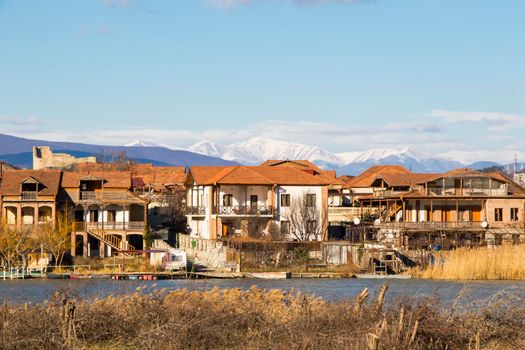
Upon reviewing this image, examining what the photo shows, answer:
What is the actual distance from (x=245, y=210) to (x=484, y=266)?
73.7 feet

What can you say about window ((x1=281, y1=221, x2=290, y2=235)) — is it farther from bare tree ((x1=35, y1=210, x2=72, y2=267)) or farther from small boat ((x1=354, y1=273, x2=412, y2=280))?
bare tree ((x1=35, y1=210, x2=72, y2=267))

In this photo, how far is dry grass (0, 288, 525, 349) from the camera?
70.8ft

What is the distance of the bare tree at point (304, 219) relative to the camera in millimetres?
69438

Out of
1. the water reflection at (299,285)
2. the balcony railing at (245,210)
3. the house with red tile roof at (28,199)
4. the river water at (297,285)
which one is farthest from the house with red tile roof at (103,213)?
the water reflection at (299,285)

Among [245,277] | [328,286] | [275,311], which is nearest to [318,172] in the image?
[245,277]

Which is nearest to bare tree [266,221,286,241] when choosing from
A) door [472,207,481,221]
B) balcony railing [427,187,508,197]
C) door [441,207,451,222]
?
balcony railing [427,187,508,197]

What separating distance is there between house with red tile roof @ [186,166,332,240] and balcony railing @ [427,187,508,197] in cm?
782

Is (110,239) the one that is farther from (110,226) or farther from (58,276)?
(58,276)

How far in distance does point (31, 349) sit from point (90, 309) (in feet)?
9.10

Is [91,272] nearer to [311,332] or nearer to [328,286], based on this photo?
[328,286]

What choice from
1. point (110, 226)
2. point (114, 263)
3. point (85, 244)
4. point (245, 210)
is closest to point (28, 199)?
point (85, 244)

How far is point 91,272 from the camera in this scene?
187 feet

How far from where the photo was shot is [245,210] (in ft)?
230

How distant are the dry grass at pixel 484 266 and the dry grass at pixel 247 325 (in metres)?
26.9
